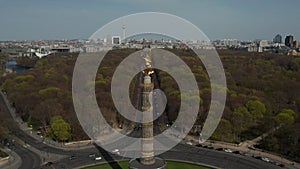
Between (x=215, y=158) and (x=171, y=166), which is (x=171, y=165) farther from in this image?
(x=215, y=158)

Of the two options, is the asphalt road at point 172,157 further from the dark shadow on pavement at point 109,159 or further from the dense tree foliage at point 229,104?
the dense tree foliage at point 229,104

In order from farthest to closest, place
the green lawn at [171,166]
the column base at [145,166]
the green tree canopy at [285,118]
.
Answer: the green tree canopy at [285,118]
the green lawn at [171,166]
the column base at [145,166]

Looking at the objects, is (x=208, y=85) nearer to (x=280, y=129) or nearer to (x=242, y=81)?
(x=242, y=81)

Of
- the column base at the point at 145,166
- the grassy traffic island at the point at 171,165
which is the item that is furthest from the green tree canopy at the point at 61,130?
the column base at the point at 145,166

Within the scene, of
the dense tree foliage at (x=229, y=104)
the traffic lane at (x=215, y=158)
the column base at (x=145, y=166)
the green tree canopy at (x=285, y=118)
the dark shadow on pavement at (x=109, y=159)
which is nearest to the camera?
the column base at (x=145, y=166)

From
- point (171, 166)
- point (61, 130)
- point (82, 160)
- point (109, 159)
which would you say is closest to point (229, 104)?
point (171, 166)

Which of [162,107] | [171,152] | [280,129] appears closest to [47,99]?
[162,107]

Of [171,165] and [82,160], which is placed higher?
[82,160]

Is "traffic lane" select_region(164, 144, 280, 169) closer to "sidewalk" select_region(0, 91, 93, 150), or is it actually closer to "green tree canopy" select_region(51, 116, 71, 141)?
"sidewalk" select_region(0, 91, 93, 150)

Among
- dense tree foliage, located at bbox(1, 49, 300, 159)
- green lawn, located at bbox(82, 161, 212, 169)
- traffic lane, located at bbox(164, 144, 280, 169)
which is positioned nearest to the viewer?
green lawn, located at bbox(82, 161, 212, 169)

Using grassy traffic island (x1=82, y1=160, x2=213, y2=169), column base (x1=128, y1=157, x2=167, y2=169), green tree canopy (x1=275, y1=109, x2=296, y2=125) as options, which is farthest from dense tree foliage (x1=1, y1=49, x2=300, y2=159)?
column base (x1=128, y1=157, x2=167, y2=169)

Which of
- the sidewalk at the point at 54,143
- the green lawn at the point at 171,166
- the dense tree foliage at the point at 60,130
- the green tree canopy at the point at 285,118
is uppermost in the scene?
the green tree canopy at the point at 285,118
